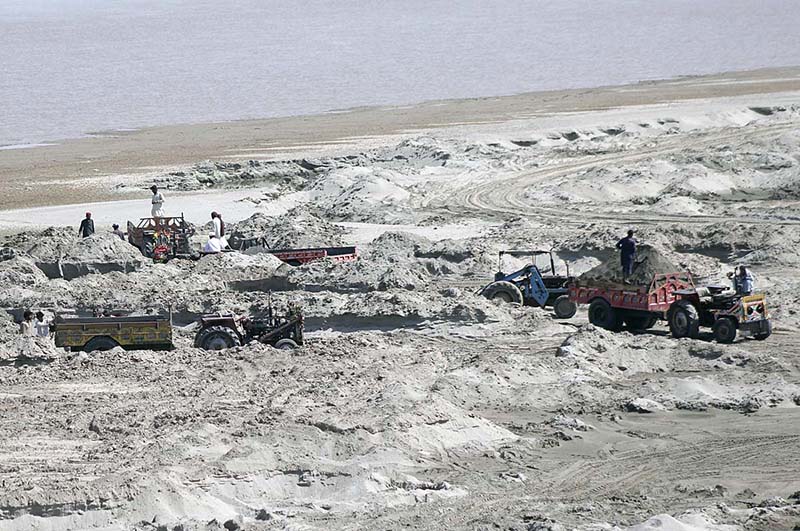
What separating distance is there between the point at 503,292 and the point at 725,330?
4.62m

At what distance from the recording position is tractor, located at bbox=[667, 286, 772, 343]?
21.8 m

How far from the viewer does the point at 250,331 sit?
2195 cm

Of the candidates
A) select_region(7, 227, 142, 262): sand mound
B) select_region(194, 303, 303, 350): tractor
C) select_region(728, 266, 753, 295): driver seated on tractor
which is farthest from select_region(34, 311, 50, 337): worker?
select_region(728, 266, 753, 295): driver seated on tractor

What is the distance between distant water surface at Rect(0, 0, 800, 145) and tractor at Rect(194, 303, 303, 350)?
4445 cm

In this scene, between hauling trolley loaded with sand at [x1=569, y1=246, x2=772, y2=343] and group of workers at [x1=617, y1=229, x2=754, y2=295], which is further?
group of workers at [x1=617, y1=229, x2=754, y2=295]

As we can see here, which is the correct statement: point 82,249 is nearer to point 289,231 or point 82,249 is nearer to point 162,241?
point 162,241

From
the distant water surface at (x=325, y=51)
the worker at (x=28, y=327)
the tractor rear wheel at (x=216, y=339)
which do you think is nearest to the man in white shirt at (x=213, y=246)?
the worker at (x=28, y=327)

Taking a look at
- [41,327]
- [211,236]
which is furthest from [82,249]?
[41,327]

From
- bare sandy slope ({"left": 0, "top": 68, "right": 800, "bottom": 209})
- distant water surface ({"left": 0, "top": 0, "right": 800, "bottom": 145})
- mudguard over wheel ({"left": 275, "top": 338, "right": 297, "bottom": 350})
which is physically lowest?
mudguard over wheel ({"left": 275, "top": 338, "right": 297, "bottom": 350})

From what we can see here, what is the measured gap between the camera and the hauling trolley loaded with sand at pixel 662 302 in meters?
21.8

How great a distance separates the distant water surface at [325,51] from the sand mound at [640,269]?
1806 inches

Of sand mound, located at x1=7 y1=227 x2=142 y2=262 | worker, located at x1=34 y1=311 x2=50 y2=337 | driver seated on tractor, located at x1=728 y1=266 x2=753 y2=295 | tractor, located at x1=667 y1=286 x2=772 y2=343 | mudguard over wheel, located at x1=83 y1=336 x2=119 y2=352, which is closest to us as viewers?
mudguard over wheel, located at x1=83 y1=336 x2=119 y2=352

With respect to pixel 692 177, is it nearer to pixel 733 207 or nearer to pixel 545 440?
pixel 733 207

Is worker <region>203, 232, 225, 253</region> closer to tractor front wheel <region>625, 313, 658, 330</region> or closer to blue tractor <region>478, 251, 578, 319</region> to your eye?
blue tractor <region>478, 251, 578, 319</region>
